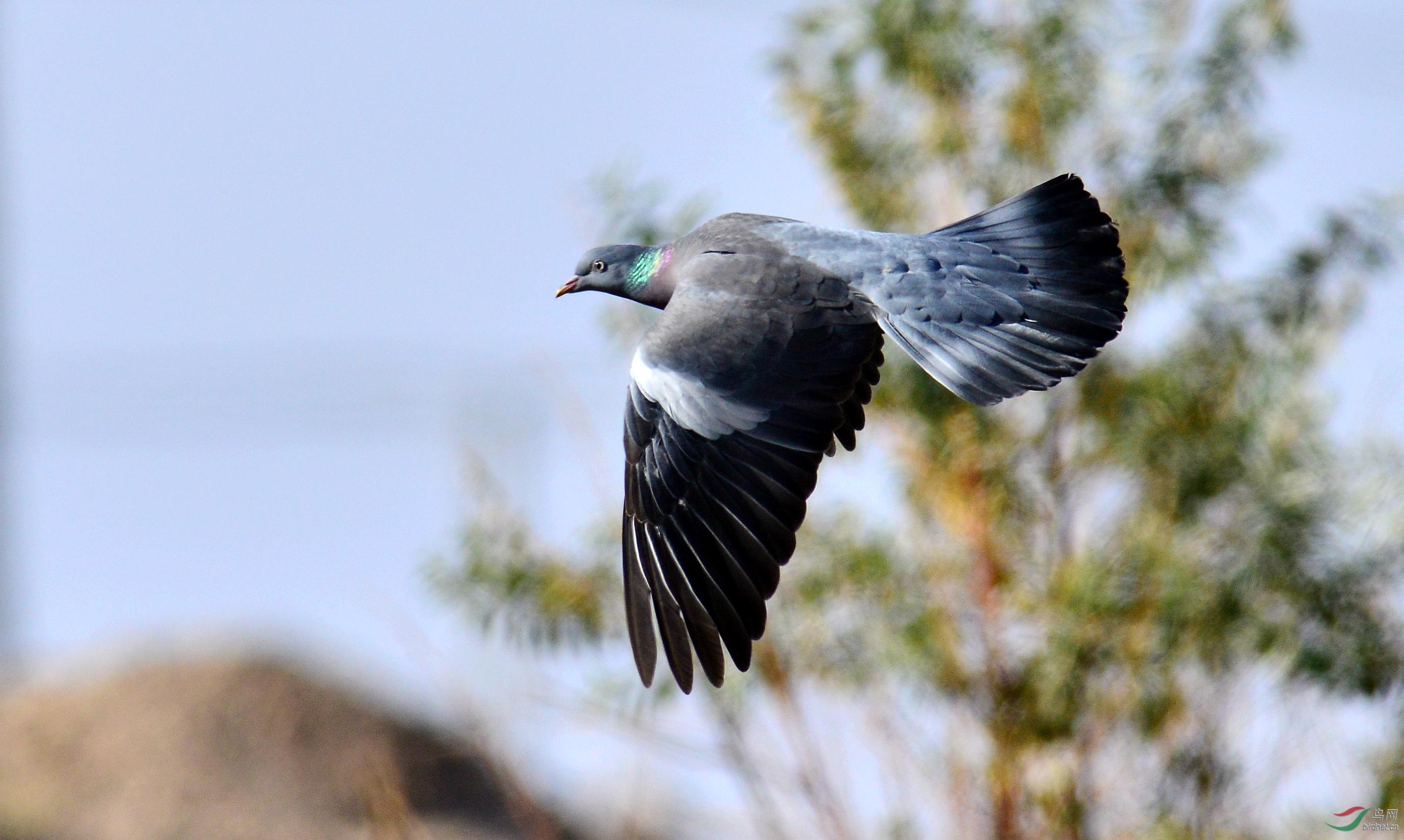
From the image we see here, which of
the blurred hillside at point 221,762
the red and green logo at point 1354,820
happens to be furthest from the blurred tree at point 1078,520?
the blurred hillside at point 221,762

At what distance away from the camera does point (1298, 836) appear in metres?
5.55

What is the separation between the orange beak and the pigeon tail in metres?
1.14

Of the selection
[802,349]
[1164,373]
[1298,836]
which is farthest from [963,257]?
[1298,836]

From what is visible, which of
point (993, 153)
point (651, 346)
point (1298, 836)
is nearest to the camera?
point (651, 346)

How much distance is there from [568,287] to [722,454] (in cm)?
121

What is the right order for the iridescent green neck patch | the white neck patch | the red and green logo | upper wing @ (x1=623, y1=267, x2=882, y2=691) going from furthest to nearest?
1. the red and green logo
2. the iridescent green neck patch
3. the white neck patch
4. upper wing @ (x1=623, y1=267, x2=882, y2=691)

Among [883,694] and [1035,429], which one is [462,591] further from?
[1035,429]

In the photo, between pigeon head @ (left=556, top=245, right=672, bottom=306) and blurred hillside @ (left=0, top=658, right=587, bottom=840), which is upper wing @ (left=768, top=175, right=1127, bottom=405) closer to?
pigeon head @ (left=556, top=245, right=672, bottom=306)

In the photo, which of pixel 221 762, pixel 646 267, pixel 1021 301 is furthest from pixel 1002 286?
pixel 221 762

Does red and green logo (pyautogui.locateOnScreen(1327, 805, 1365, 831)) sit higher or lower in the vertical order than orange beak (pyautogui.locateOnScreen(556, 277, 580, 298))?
lower

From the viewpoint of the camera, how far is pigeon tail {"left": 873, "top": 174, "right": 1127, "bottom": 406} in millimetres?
4383

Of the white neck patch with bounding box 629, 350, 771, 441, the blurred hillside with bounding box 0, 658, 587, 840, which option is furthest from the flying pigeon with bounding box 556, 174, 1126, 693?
the blurred hillside with bounding box 0, 658, 587, 840

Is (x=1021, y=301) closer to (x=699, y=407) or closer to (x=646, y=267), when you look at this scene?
(x=699, y=407)

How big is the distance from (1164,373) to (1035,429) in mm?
483
